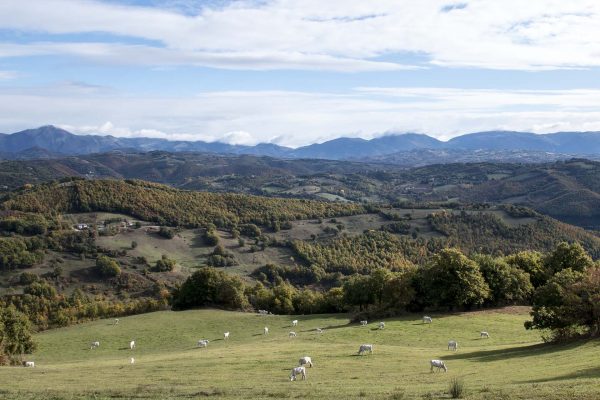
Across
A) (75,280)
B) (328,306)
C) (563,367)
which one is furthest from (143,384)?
(75,280)

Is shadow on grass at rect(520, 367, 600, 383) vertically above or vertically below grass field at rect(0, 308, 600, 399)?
above

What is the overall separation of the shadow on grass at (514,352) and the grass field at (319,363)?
99 mm

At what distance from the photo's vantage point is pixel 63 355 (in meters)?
63.2

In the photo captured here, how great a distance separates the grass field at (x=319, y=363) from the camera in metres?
30.7

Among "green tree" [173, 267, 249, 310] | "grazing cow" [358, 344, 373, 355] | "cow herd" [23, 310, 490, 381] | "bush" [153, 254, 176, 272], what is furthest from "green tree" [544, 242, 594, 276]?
"bush" [153, 254, 176, 272]

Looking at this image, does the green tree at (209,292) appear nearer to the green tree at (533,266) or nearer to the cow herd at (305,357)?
the cow herd at (305,357)

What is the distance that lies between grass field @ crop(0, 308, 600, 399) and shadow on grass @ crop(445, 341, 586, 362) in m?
0.10

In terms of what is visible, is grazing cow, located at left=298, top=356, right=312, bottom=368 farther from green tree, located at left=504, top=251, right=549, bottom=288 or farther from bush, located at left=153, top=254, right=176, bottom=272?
bush, located at left=153, top=254, right=176, bottom=272

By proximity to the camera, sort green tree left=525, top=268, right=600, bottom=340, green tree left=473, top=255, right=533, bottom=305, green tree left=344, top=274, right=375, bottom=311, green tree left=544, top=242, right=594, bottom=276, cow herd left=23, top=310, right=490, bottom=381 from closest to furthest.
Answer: cow herd left=23, top=310, right=490, bottom=381 < green tree left=525, top=268, right=600, bottom=340 < green tree left=473, top=255, right=533, bottom=305 < green tree left=544, top=242, right=594, bottom=276 < green tree left=344, top=274, right=375, bottom=311

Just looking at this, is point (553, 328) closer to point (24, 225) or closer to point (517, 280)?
point (517, 280)

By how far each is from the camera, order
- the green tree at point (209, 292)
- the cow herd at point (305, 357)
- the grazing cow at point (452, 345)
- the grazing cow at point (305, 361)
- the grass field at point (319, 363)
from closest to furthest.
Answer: the grass field at point (319, 363) → the cow herd at point (305, 357) → the grazing cow at point (305, 361) → the grazing cow at point (452, 345) → the green tree at point (209, 292)

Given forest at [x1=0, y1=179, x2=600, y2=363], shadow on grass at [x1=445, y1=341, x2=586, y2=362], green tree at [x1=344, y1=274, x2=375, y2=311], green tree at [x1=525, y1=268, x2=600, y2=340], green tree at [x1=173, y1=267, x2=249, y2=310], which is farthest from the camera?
green tree at [x1=173, y1=267, x2=249, y2=310]

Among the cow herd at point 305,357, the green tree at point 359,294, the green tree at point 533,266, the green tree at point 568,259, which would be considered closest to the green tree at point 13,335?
the cow herd at point 305,357

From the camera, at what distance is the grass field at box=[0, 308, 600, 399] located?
101ft
